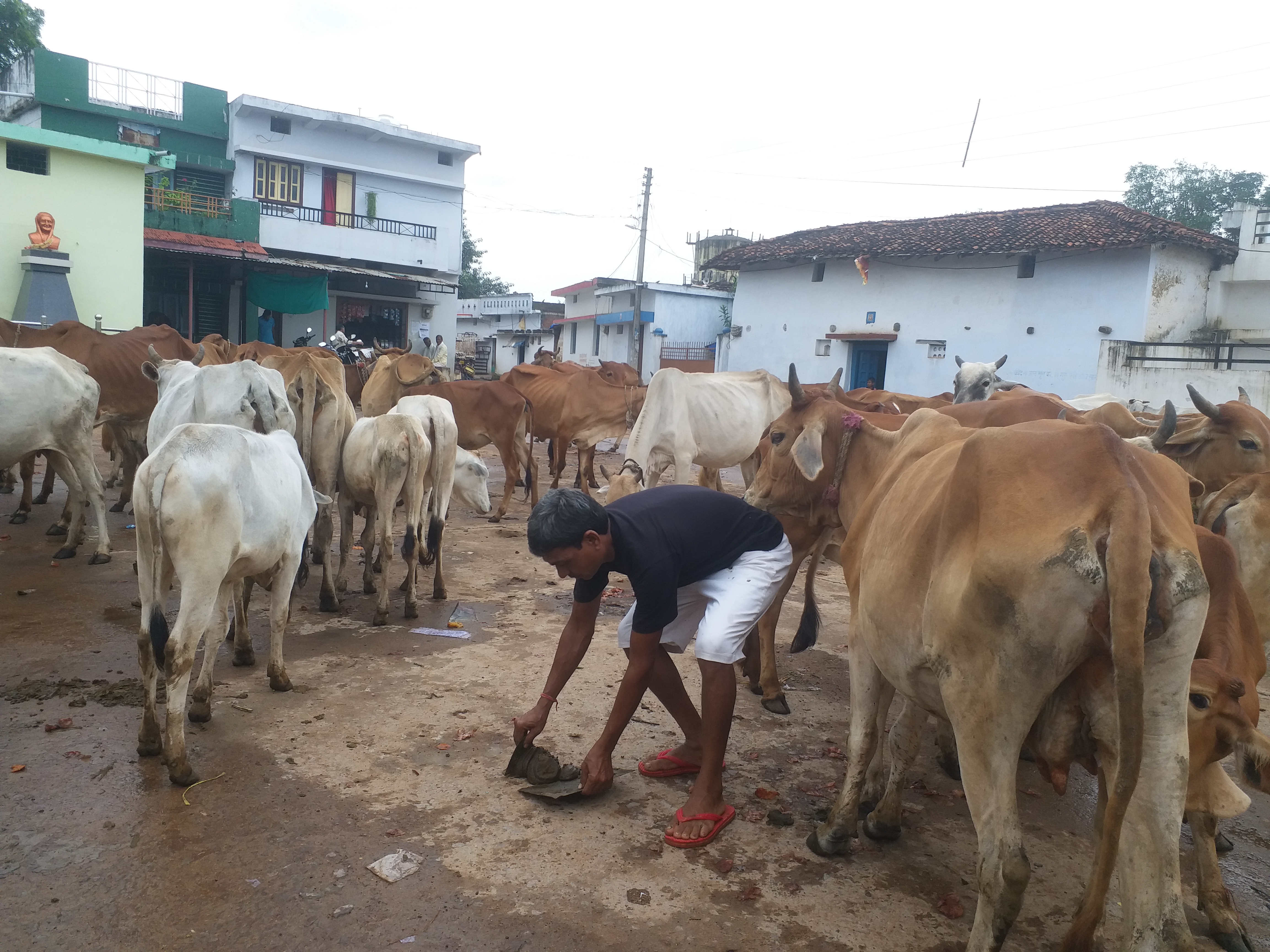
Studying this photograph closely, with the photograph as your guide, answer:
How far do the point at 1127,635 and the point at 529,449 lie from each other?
9474 mm

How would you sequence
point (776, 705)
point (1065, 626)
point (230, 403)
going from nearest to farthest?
point (1065, 626) < point (776, 705) < point (230, 403)

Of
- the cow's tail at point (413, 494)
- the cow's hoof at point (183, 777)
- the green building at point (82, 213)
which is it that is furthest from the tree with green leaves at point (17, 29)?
the cow's hoof at point (183, 777)

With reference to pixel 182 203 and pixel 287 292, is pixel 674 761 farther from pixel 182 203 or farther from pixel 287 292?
pixel 182 203

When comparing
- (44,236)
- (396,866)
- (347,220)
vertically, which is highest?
(347,220)

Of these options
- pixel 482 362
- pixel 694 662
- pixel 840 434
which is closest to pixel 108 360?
pixel 694 662

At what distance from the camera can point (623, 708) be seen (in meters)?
3.62

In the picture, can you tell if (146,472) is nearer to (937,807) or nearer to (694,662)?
(694,662)

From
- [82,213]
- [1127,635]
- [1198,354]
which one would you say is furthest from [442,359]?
[1198,354]

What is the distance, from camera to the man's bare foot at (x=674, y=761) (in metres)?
4.16

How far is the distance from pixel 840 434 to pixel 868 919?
7.65ft

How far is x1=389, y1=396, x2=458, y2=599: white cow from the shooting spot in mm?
7074

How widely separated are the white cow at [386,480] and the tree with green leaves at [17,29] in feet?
82.2

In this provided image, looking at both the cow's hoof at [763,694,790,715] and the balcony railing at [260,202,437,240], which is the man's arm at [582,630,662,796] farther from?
the balcony railing at [260,202,437,240]

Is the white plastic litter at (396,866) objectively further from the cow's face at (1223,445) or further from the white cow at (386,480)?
the cow's face at (1223,445)
